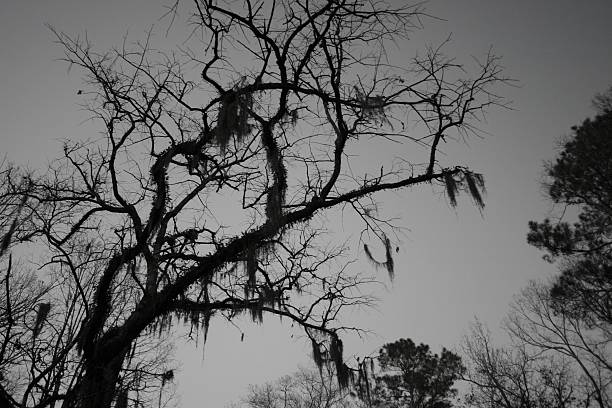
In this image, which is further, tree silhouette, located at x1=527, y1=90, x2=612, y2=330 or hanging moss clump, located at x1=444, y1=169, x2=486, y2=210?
tree silhouette, located at x1=527, y1=90, x2=612, y2=330

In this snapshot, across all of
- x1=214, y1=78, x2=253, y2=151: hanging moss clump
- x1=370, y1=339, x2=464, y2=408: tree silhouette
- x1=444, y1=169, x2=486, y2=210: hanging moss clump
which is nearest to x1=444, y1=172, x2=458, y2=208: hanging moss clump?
x1=444, y1=169, x2=486, y2=210: hanging moss clump

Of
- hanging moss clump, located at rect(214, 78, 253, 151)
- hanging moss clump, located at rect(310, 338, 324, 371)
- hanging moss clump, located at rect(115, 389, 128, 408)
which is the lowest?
hanging moss clump, located at rect(115, 389, 128, 408)

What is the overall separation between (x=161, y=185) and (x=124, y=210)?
902 mm

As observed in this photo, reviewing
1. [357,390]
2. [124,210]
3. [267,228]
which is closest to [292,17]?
[267,228]

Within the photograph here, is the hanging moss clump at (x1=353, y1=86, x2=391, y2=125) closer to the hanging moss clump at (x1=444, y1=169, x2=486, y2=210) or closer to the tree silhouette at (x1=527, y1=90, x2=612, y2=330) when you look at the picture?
the hanging moss clump at (x1=444, y1=169, x2=486, y2=210)

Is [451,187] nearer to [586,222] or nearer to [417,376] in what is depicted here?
[586,222]

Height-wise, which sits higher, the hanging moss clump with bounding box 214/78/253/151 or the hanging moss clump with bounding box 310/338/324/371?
the hanging moss clump with bounding box 214/78/253/151

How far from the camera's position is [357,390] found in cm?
507

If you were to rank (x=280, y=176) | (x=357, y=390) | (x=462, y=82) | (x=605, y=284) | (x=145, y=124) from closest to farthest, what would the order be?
(x=280, y=176) < (x=462, y=82) < (x=357, y=390) < (x=145, y=124) < (x=605, y=284)

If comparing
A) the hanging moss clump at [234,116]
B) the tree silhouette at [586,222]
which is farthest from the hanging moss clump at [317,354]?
the tree silhouette at [586,222]

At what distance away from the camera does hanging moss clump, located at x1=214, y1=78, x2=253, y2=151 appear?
135 inches

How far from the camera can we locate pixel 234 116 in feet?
11.4

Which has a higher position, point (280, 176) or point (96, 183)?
point (96, 183)

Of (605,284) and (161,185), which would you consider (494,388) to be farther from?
(161,185)
